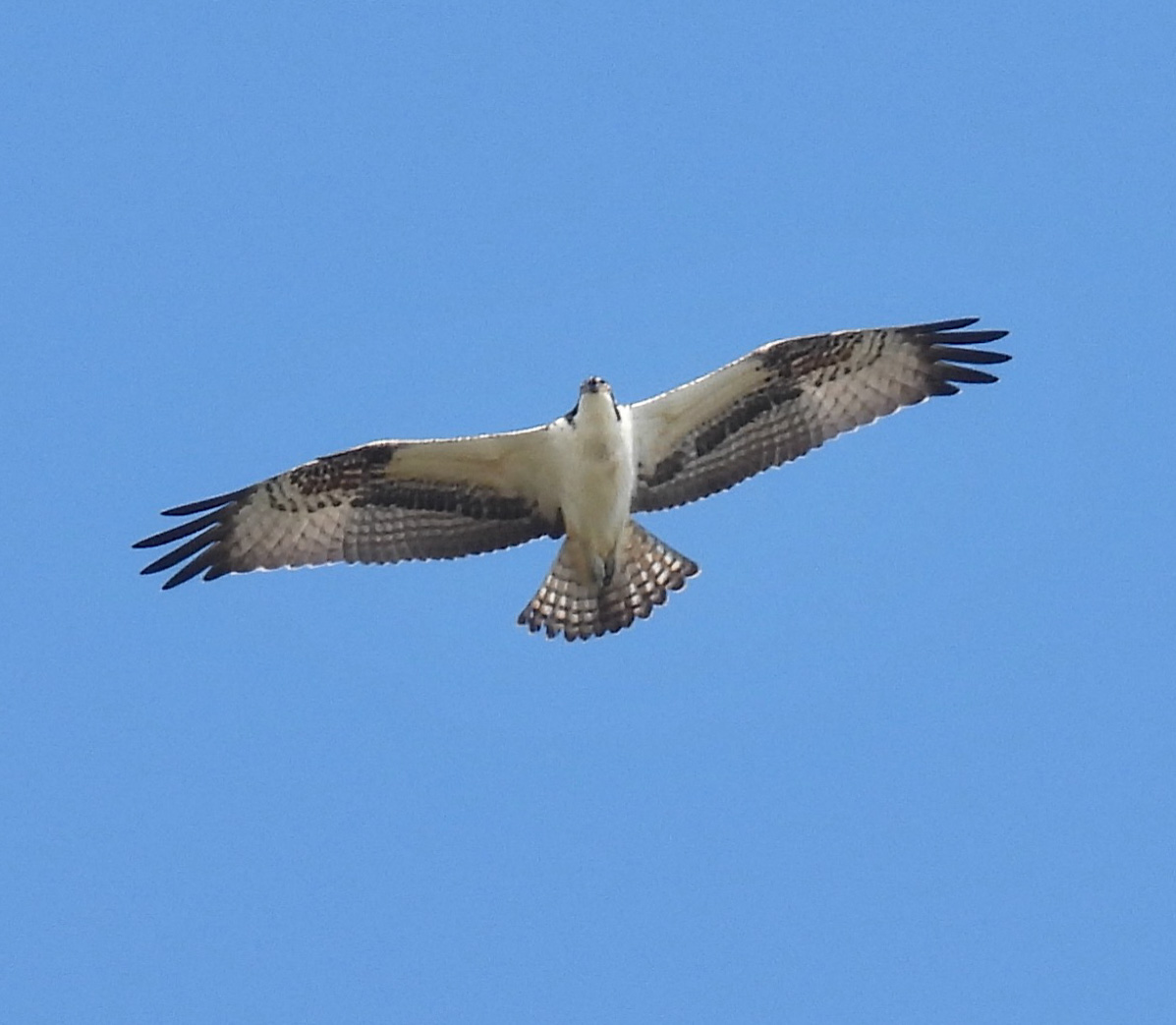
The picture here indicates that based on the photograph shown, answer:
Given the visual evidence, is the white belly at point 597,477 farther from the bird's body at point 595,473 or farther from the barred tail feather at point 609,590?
the barred tail feather at point 609,590

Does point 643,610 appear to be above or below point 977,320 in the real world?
below

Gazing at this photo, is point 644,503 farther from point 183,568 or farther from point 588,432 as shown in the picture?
point 183,568

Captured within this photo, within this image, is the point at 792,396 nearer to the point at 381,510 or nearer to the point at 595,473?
the point at 595,473

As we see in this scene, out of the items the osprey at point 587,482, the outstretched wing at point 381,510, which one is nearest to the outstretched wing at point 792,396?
the osprey at point 587,482

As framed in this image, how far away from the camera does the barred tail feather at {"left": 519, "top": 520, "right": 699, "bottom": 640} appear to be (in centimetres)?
1789

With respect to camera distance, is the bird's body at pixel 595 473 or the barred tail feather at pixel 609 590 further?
the barred tail feather at pixel 609 590

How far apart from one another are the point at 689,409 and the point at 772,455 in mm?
560

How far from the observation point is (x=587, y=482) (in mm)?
17484

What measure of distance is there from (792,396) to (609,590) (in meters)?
1.55

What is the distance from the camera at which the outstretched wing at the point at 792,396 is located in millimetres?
17578

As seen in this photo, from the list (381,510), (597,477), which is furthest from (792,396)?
(381,510)

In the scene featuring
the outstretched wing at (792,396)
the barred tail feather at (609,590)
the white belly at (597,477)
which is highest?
the outstretched wing at (792,396)

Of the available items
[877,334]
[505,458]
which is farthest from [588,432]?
[877,334]

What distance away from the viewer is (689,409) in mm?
17656
